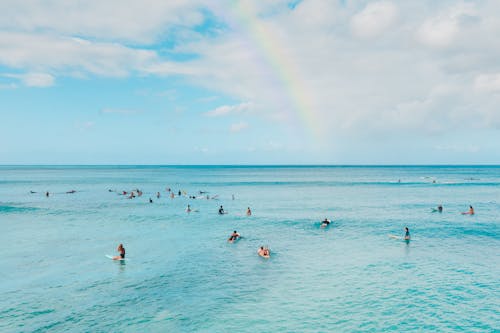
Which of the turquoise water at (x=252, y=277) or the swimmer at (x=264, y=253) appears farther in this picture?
the swimmer at (x=264, y=253)

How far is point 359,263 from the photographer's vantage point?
3009 centimetres

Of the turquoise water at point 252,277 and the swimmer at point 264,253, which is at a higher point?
the swimmer at point 264,253

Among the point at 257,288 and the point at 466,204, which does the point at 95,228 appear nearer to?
the point at 257,288

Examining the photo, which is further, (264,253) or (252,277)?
(264,253)

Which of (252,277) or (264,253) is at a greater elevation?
(264,253)

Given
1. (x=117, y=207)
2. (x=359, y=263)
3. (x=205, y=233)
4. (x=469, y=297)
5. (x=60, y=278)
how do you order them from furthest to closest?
(x=117, y=207)
(x=205, y=233)
(x=359, y=263)
(x=60, y=278)
(x=469, y=297)

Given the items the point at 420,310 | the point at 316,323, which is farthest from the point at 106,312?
the point at 420,310

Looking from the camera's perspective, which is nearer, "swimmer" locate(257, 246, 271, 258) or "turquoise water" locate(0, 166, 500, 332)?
"turquoise water" locate(0, 166, 500, 332)

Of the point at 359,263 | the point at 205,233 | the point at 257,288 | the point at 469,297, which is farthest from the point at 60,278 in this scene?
the point at 469,297

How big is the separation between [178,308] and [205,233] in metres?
Result: 21.9

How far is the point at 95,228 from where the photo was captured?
152ft

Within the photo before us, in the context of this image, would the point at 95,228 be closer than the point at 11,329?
No

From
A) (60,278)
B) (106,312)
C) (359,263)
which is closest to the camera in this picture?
(106,312)

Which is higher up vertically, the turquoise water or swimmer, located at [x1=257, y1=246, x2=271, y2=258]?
swimmer, located at [x1=257, y1=246, x2=271, y2=258]
